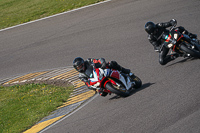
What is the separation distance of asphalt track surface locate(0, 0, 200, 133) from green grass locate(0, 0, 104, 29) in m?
1.21

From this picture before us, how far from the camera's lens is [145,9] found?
1590 cm

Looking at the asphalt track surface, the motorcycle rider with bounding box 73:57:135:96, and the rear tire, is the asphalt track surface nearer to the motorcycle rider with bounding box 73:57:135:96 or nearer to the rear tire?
the rear tire

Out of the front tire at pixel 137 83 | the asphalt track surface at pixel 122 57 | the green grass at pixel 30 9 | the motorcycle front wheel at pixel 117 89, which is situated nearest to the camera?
the asphalt track surface at pixel 122 57

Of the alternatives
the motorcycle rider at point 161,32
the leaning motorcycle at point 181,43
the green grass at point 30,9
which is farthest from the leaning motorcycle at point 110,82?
the green grass at point 30,9

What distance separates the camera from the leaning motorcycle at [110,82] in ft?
29.7

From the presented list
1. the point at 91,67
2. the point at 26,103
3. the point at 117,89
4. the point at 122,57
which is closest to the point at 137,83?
the point at 117,89

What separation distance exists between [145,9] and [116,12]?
1594 millimetres

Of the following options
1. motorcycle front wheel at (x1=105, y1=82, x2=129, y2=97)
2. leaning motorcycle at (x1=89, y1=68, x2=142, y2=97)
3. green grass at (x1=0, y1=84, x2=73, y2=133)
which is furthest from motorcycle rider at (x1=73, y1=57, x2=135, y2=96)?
green grass at (x1=0, y1=84, x2=73, y2=133)

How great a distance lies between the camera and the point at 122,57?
492 inches

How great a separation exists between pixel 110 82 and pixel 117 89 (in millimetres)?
300

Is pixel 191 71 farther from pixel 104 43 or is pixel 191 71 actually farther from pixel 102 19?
pixel 102 19

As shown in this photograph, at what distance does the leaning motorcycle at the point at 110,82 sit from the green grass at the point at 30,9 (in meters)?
10.5

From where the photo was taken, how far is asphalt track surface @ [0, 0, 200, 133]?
24.5 ft

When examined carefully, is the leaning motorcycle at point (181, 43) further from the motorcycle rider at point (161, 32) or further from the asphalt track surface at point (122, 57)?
the asphalt track surface at point (122, 57)
